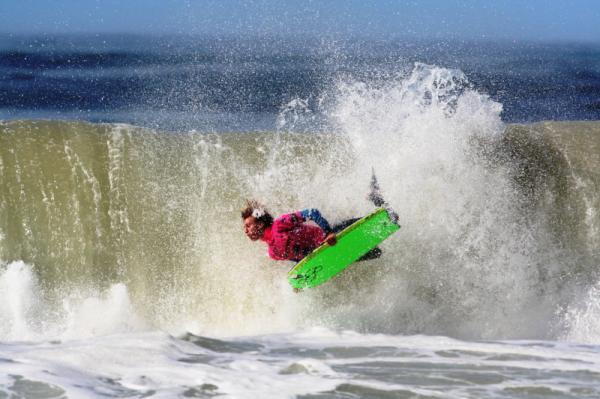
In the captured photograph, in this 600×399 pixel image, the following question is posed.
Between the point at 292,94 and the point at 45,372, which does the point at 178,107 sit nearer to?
the point at 292,94

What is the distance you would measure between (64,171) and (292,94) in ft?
56.2

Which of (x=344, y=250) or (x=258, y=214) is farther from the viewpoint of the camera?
(x=344, y=250)

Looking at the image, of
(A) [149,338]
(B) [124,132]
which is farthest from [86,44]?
(A) [149,338]

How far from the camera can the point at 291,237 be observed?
33.9 feet

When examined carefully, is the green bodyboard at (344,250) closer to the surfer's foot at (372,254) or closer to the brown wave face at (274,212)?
the surfer's foot at (372,254)

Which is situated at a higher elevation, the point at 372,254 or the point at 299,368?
the point at 372,254

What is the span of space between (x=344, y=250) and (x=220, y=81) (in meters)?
25.1

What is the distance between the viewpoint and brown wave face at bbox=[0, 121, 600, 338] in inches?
460

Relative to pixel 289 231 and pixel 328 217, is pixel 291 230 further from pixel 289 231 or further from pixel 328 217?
pixel 328 217

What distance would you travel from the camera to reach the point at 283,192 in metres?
11.7

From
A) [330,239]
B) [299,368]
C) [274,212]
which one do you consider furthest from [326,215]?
[299,368]

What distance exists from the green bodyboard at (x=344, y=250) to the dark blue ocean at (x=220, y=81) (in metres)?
2.55

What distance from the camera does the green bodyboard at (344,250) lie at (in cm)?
1045

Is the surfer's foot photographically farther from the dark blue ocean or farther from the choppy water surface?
the dark blue ocean
